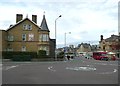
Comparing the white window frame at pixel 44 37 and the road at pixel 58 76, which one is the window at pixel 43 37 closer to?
the white window frame at pixel 44 37

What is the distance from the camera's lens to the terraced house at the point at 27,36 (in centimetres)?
A: 7031

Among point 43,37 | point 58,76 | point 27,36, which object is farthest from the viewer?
point 27,36

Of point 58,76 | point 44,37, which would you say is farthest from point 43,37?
point 58,76

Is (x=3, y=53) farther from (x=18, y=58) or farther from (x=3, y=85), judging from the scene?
(x=3, y=85)

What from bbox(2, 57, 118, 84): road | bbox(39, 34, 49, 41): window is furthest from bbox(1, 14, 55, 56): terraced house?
bbox(2, 57, 118, 84): road

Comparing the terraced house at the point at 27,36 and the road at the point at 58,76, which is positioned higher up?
the terraced house at the point at 27,36

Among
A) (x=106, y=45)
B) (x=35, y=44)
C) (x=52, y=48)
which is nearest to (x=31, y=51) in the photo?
(x=35, y=44)

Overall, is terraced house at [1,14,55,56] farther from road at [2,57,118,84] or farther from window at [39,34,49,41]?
road at [2,57,118,84]

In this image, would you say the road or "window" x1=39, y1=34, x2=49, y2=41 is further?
"window" x1=39, y1=34, x2=49, y2=41

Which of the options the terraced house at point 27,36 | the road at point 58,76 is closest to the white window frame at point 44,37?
the terraced house at point 27,36

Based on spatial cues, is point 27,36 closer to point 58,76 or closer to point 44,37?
point 44,37

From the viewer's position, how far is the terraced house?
70.3m

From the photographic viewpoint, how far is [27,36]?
70812 millimetres

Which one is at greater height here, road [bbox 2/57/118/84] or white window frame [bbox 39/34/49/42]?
white window frame [bbox 39/34/49/42]
